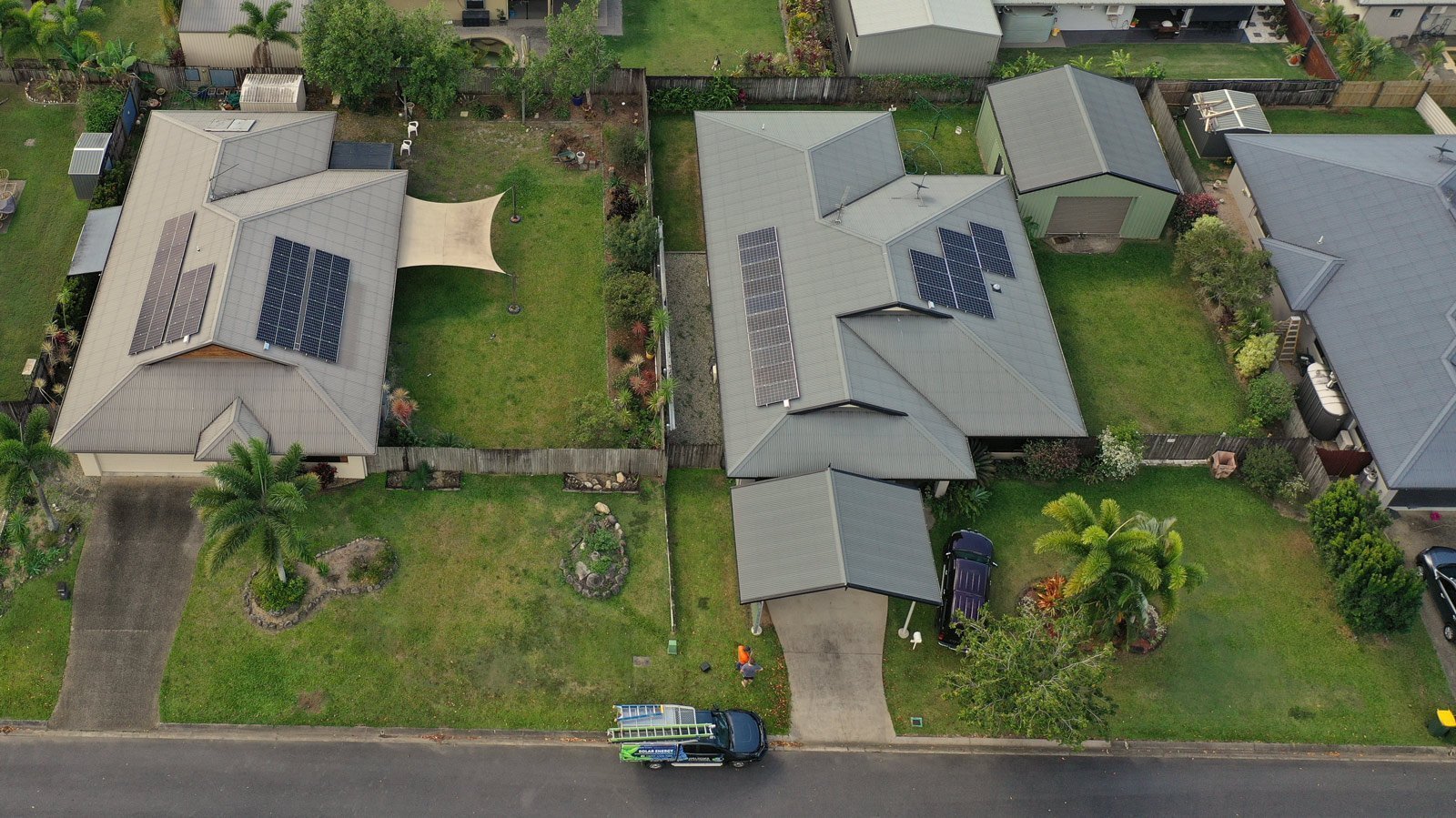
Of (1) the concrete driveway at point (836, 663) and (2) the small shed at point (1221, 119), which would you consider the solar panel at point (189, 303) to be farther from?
(2) the small shed at point (1221, 119)

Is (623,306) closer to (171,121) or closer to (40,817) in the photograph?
(171,121)

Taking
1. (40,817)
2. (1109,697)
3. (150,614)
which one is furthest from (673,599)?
(40,817)

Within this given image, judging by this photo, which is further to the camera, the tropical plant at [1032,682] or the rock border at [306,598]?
the rock border at [306,598]

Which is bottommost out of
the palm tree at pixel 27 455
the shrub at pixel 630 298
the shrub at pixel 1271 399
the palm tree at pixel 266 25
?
the palm tree at pixel 27 455

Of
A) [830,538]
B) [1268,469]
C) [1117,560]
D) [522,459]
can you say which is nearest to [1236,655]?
[1117,560]

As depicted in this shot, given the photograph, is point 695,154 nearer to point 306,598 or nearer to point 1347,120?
point 306,598

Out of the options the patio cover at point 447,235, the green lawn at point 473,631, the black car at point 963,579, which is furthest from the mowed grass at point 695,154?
the black car at point 963,579
